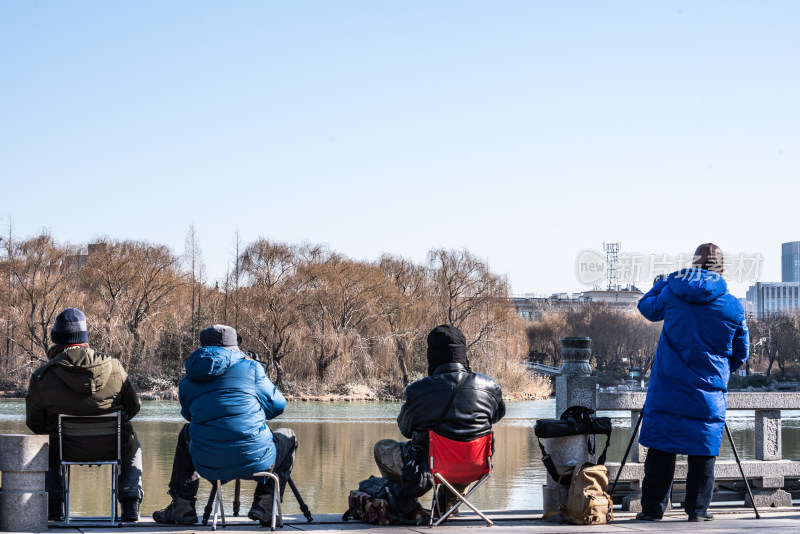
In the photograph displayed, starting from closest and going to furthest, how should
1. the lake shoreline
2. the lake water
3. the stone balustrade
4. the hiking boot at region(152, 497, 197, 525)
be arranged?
the stone balustrade → the hiking boot at region(152, 497, 197, 525) → the lake water → the lake shoreline

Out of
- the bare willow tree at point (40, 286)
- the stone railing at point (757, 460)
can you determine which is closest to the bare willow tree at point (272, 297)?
the bare willow tree at point (40, 286)

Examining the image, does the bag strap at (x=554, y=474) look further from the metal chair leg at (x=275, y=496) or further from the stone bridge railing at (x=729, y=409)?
the metal chair leg at (x=275, y=496)

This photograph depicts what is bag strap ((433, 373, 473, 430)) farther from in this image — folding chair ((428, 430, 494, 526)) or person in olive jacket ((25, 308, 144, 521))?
person in olive jacket ((25, 308, 144, 521))

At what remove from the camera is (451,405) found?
559 centimetres

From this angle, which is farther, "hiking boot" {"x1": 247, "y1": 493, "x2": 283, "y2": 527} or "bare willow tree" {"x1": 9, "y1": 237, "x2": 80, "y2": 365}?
"bare willow tree" {"x1": 9, "y1": 237, "x2": 80, "y2": 365}

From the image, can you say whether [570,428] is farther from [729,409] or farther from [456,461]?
[729,409]

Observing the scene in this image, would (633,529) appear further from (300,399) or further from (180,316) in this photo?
(180,316)

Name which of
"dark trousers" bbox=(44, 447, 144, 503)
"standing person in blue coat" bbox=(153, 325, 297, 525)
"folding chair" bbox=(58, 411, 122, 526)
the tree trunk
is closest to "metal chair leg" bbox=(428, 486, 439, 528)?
"standing person in blue coat" bbox=(153, 325, 297, 525)

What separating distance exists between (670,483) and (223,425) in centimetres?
268

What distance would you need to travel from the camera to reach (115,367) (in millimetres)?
5797

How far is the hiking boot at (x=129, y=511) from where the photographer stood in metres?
5.62

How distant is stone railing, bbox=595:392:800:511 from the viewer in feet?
21.2

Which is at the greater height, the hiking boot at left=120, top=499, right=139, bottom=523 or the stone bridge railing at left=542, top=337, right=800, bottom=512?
the stone bridge railing at left=542, top=337, right=800, bottom=512

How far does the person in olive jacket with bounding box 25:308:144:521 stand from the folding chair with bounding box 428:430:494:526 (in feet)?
5.58
